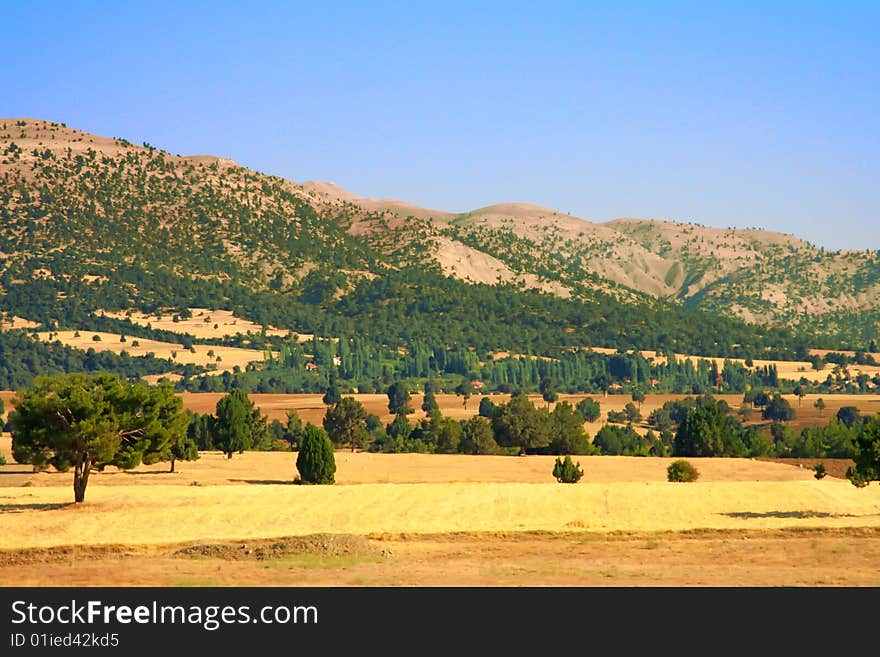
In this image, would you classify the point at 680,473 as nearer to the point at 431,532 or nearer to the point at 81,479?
the point at 431,532

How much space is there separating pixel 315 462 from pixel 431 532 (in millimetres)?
27616

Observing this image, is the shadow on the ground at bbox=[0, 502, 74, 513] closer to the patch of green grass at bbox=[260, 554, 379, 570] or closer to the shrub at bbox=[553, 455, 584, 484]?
the patch of green grass at bbox=[260, 554, 379, 570]

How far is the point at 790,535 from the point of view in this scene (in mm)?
55438

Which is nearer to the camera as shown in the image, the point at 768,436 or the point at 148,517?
the point at 148,517

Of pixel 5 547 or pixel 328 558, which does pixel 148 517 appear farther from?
pixel 328 558

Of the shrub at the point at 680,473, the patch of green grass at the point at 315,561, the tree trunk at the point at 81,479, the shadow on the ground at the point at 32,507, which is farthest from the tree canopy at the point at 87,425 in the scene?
the shrub at the point at 680,473

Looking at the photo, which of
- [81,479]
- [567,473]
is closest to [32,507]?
[81,479]

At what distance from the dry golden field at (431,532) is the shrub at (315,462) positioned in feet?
6.80

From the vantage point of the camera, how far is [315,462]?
8188 cm

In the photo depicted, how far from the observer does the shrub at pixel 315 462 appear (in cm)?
8194

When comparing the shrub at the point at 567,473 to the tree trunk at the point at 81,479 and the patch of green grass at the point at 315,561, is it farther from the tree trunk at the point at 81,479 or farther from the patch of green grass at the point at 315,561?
the patch of green grass at the point at 315,561

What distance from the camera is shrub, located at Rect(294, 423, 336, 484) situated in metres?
81.9
